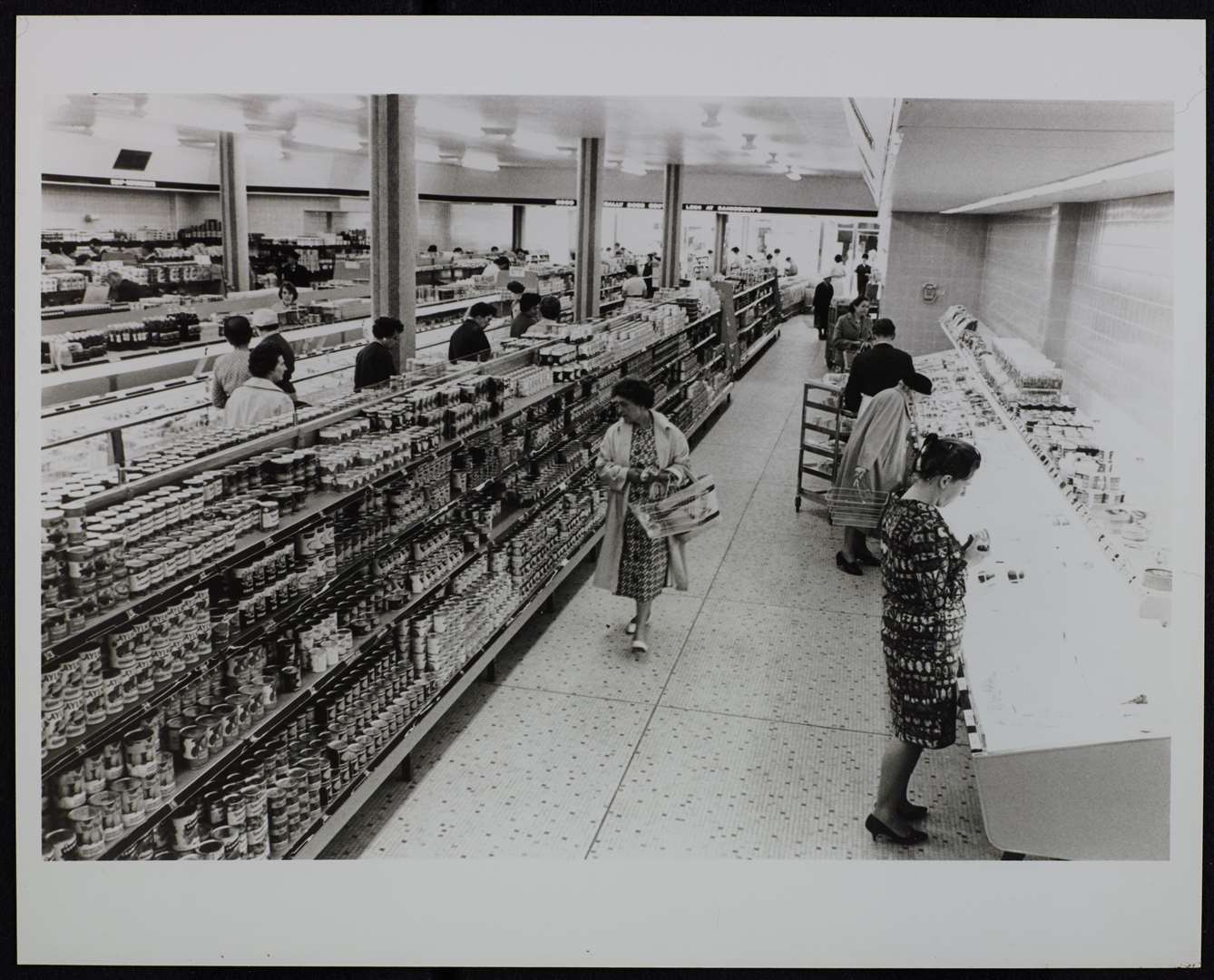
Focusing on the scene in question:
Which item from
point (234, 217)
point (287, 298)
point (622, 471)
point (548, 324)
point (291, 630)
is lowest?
point (291, 630)

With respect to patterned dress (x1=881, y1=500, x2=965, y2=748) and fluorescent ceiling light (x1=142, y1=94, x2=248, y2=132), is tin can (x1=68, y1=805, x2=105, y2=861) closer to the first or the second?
patterned dress (x1=881, y1=500, x2=965, y2=748)

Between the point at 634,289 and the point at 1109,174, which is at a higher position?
the point at 1109,174

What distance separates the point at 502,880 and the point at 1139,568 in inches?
83.1

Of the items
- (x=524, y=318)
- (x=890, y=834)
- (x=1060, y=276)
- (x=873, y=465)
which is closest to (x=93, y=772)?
(x=890, y=834)

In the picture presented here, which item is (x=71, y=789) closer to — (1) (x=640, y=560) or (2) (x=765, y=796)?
(2) (x=765, y=796)

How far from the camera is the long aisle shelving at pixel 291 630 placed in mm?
2598

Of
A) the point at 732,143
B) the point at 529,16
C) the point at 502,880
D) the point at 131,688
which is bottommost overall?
the point at 502,880

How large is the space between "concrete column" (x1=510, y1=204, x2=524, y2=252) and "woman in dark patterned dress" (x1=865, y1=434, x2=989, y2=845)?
19239mm

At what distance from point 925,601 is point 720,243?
1840cm

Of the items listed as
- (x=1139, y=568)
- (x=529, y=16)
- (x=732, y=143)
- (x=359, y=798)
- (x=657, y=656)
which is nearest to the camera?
(x=529, y=16)

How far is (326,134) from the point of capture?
11.3 meters

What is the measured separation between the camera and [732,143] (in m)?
10.4
